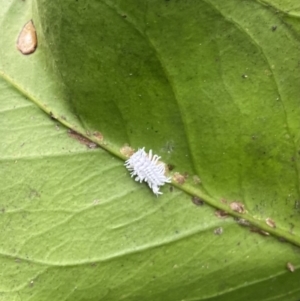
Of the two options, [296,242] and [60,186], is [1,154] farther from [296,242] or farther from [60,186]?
[296,242]

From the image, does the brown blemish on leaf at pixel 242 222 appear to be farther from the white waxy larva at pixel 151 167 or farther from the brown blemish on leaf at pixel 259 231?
the white waxy larva at pixel 151 167

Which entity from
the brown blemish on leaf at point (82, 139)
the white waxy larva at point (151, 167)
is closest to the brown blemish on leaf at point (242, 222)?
the white waxy larva at point (151, 167)

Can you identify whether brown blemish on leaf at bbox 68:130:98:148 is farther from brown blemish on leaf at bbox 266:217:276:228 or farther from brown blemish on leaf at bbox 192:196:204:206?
A: brown blemish on leaf at bbox 266:217:276:228

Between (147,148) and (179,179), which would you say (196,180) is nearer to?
(179,179)

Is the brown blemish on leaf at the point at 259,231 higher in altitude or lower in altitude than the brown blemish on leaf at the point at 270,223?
lower

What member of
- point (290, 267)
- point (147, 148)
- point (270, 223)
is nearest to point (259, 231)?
point (270, 223)

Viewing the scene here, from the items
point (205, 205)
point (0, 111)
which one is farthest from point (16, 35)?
point (205, 205)

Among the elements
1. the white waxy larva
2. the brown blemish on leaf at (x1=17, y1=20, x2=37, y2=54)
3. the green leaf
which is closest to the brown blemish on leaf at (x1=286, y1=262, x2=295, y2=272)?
the green leaf
